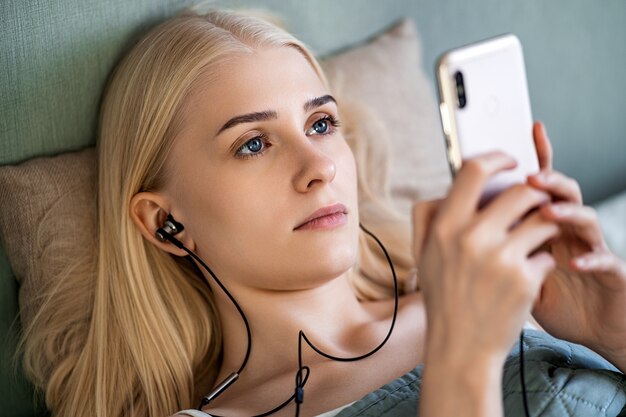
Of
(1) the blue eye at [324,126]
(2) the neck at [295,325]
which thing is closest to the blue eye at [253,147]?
(1) the blue eye at [324,126]

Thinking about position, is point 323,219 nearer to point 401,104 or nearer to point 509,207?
point 509,207

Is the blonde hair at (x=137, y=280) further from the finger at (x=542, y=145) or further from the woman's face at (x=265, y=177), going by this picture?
the finger at (x=542, y=145)

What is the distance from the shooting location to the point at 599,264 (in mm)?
1042

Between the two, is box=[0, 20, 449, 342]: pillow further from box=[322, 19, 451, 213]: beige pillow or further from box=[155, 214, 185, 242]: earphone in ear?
box=[155, 214, 185, 242]: earphone in ear

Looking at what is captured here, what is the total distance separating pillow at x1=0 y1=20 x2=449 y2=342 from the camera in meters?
1.54

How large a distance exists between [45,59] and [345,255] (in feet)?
2.33

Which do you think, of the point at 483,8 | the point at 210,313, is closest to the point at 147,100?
the point at 210,313

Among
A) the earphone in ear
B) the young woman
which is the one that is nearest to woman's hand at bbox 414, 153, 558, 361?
the young woman

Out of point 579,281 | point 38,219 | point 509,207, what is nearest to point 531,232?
point 509,207

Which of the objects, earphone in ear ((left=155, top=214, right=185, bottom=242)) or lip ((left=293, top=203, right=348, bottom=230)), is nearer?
lip ((left=293, top=203, right=348, bottom=230))

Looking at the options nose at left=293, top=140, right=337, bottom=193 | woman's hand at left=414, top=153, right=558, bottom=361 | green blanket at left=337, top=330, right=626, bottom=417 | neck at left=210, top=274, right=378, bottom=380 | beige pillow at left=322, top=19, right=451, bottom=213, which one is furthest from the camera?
beige pillow at left=322, top=19, right=451, bottom=213

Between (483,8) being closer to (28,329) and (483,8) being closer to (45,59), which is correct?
(45,59)

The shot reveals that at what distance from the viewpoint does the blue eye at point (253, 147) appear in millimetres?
1417

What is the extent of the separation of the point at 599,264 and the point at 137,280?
0.89m
